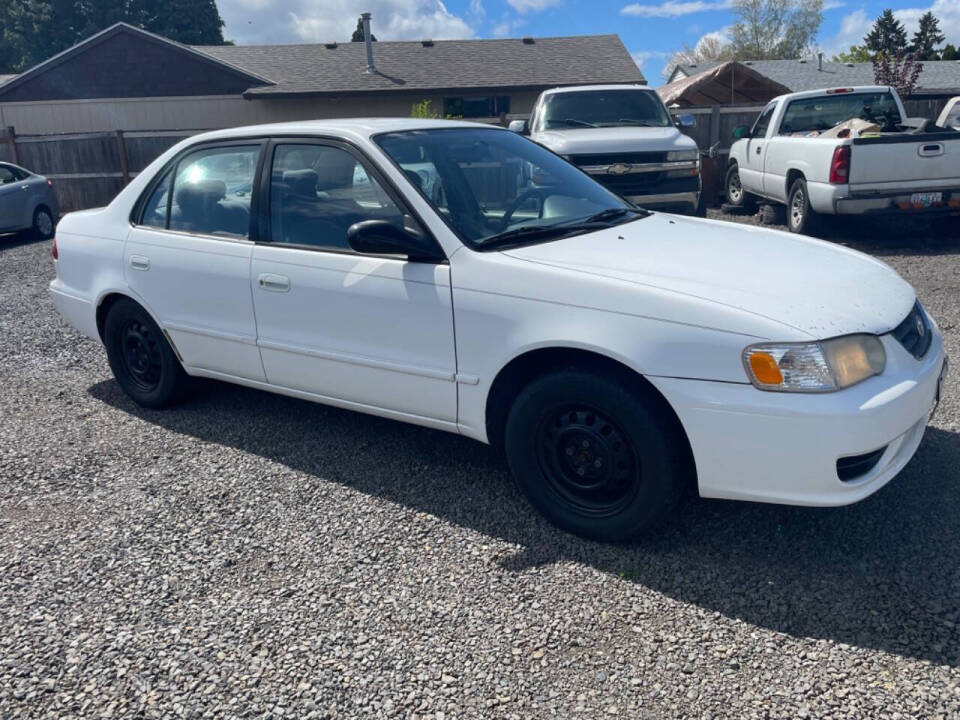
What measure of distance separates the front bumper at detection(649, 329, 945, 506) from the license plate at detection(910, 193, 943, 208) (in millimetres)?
7292

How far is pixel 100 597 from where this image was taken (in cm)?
325

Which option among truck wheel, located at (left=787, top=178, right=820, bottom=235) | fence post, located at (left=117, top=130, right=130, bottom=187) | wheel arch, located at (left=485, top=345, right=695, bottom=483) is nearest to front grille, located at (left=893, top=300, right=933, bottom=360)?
wheel arch, located at (left=485, top=345, right=695, bottom=483)

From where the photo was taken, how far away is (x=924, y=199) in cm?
948

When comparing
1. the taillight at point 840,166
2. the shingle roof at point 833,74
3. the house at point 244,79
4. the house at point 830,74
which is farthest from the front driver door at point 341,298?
the shingle roof at point 833,74

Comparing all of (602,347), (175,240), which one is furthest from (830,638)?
(175,240)

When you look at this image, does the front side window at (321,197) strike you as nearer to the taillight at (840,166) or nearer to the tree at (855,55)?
the taillight at (840,166)

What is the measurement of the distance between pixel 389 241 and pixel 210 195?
5.21 ft

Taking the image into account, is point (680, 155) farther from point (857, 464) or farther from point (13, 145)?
point (13, 145)

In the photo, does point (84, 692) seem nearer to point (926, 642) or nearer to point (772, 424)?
point (772, 424)

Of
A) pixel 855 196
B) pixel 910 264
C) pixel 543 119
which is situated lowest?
pixel 910 264

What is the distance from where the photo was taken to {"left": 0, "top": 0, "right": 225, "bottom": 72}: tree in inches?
2224

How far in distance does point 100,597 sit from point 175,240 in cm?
214

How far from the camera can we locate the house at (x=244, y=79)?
84.8 feet

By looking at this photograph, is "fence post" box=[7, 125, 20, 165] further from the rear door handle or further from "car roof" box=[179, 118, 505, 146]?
the rear door handle
